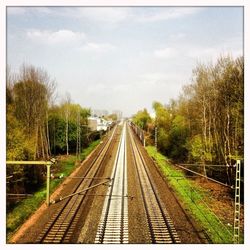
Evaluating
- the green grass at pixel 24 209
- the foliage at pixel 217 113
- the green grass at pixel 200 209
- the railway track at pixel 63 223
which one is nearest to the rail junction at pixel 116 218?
the railway track at pixel 63 223

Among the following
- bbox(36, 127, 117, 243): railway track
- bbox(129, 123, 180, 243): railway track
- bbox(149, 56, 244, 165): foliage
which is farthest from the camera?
bbox(149, 56, 244, 165): foliage

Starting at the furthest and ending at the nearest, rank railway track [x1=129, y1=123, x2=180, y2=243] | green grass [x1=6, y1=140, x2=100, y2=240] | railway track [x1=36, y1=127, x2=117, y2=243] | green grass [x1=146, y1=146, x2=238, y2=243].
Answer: green grass [x1=6, y1=140, x2=100, y2=240] < green grass [x1=146, y1=146, x2=238, y2=243] < railway track [x1=129, y1=123, x2=180, y2=243] < railway track [x1=36, y1=127, x2=117, y2=243]

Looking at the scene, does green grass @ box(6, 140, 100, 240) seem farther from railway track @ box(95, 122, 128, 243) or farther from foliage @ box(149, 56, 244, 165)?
foliage @ box(149, 56, 244, 165)

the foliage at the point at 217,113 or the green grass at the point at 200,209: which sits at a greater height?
the foliage at the point at 217,113

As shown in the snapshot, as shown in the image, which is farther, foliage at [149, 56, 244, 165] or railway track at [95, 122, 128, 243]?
foliage at [149, 56, 244, 165]

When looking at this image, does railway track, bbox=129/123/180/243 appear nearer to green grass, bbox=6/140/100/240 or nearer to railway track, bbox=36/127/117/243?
railway track, bbox=36/127/117/243

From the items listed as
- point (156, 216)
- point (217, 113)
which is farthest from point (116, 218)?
point (217, 113)

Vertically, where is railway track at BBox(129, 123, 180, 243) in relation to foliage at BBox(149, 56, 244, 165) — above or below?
below

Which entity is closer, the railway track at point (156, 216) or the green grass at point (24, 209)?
the railway track at point (156, 216)

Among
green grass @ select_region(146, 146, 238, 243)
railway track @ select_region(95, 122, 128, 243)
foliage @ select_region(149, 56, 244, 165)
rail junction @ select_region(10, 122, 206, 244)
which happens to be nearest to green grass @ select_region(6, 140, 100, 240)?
rail junction @ select_region(10, 122, 206, 244)

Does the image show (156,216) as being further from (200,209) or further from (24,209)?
(24,209)

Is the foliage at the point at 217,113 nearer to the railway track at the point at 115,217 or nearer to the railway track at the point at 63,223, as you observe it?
the railway track at the point at 115,217

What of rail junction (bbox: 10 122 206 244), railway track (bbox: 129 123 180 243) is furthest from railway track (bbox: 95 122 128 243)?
railway track (bbox: 129 123 180 243)
